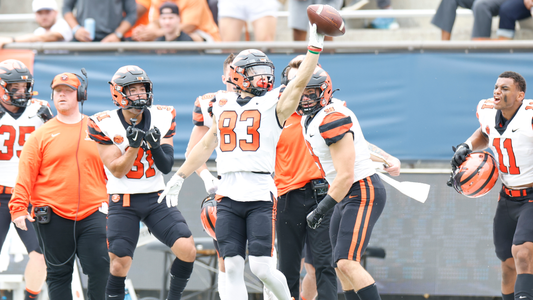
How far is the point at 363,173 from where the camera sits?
470 centimetres

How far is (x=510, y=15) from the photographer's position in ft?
23.7

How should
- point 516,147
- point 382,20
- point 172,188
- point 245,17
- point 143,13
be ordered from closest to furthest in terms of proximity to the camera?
point 172,188 → point 516,147 → point 245,17 → point 143,13 → point 382,20

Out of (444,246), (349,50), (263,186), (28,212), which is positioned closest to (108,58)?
(28,212)

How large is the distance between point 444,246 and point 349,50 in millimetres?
2278

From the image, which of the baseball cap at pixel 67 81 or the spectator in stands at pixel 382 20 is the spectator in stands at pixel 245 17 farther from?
the baseball cap at pixel 67 81

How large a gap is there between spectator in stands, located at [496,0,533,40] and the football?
12.7ft

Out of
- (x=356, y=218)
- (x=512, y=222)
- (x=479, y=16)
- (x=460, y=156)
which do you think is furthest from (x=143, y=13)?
(x=512, y=222)

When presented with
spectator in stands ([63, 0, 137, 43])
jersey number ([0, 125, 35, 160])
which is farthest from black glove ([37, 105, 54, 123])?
spectator in stands ([63, 0, 137, 43])

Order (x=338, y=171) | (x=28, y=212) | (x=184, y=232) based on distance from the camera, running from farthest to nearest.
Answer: (x=28, y=212) → (x=184, y=232) → (x=338, y=171)

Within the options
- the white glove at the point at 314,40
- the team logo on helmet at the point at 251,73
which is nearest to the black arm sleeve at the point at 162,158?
the team logo on helmet at the point at 251,73

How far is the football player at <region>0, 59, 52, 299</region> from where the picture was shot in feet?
18.7

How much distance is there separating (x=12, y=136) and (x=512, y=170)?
440 cm

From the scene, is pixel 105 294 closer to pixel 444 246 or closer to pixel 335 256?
pixel 335 256

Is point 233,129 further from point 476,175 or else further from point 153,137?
point 476,175
